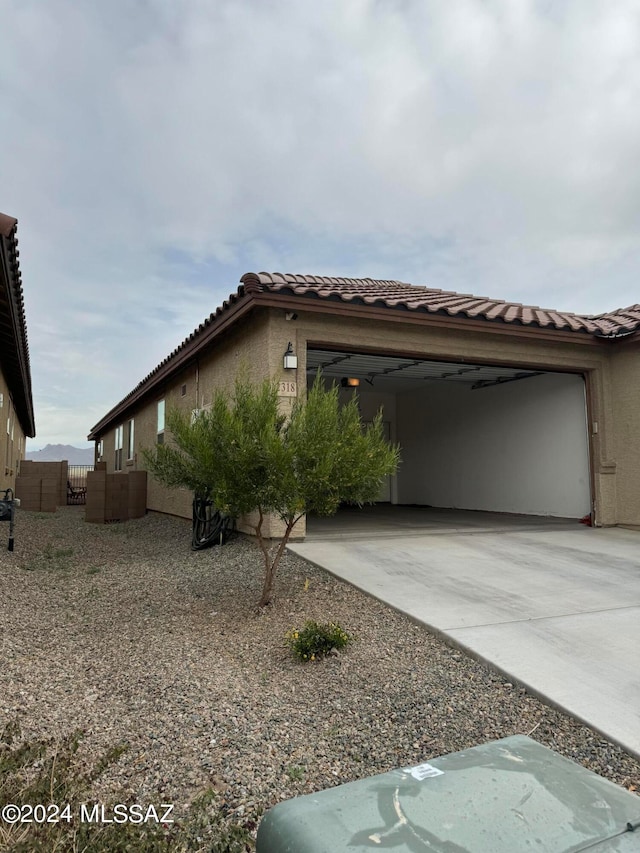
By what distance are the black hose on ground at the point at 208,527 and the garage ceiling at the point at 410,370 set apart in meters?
3.08

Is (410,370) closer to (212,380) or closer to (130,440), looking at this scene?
(212,380)

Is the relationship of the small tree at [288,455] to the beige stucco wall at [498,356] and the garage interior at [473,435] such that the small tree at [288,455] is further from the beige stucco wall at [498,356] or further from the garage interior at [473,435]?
the garage interior at [473,435]

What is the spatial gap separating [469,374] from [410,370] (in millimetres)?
1384

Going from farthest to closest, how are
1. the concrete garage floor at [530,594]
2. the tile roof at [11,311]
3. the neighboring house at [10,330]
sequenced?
the neighboring house at [10,330], the tile roof at [11,311], the concrete garage floor at [530,594]

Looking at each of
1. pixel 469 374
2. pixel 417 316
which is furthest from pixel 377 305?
pixel 469 374

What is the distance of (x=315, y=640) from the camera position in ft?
13.7

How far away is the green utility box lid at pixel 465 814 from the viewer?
58.0 inches

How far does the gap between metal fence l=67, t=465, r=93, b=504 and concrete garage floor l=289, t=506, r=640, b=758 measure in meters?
15.0

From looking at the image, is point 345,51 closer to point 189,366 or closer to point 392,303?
point 392,303

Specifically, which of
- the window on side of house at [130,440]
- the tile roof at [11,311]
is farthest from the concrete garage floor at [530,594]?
the window on side of house at [130,440]

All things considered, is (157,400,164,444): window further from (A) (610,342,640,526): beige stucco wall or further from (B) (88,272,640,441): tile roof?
(A) (610,342,640,526): beige stucco wall

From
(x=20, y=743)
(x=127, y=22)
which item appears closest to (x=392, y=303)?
(x=127, y=22)

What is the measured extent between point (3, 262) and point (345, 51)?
6.01m

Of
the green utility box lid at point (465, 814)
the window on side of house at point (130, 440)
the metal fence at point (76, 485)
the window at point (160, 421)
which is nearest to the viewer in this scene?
the green utility box lid at point (465, 814)
